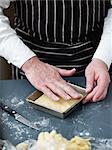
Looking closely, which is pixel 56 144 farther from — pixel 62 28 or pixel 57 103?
pixel 62 28

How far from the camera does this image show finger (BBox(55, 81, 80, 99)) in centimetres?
85

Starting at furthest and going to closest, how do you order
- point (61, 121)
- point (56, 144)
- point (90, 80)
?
point (90, 80), point (61, 121), point (56, 144)

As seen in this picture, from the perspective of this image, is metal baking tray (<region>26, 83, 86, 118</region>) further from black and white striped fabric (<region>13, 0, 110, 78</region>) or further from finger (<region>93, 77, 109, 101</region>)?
black and white striped fabric (<region>13, 0, 110, 78</region>)

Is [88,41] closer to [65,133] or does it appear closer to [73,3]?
[73,3]

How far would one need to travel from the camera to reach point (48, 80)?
3.05ft

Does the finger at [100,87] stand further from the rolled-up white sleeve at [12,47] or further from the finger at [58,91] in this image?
the rolled-up white sleeve at [12,47]

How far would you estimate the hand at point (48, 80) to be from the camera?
0.87m

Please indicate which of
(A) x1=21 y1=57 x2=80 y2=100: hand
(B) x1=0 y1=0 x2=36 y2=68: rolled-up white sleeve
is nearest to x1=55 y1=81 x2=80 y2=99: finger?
(A) x1=21 y1=57 x2=80 y2=100: hand

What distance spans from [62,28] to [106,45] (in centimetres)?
14

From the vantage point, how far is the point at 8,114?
33.1 inches

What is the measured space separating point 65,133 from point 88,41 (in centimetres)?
41

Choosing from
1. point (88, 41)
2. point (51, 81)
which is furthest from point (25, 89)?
point (88, 41)

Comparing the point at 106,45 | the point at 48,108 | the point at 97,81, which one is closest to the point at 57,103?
the point at 48,108

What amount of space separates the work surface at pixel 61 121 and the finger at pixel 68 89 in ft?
0.10
